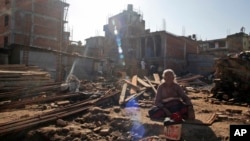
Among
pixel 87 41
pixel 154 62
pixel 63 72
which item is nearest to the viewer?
pixel 63 72

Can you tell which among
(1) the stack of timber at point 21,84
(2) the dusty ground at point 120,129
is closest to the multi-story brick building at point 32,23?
(1) the stack of timber at point 21,84

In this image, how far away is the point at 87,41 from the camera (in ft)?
169

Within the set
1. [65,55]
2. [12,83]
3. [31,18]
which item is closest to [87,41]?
[31,18]

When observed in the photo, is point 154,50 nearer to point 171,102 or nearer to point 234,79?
point 234,79

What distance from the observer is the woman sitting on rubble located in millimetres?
5907

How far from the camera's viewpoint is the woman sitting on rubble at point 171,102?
5907 mm

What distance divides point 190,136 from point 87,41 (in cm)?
4803

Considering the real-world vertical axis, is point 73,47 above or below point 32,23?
below

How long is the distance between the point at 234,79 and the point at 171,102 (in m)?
6.41

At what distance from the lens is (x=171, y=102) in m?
6.02

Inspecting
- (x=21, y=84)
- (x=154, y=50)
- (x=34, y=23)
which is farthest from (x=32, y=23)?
(x=21, y=84)

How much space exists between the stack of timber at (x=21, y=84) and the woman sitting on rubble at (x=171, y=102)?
Answer: 18.8 ft

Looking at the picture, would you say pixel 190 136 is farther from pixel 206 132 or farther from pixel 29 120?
pixel 29 120

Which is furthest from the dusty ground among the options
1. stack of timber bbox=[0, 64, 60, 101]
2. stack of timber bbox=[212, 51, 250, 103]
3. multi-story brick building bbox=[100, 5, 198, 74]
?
multi-story brick building bbox=[100, 5, 198, 74]
